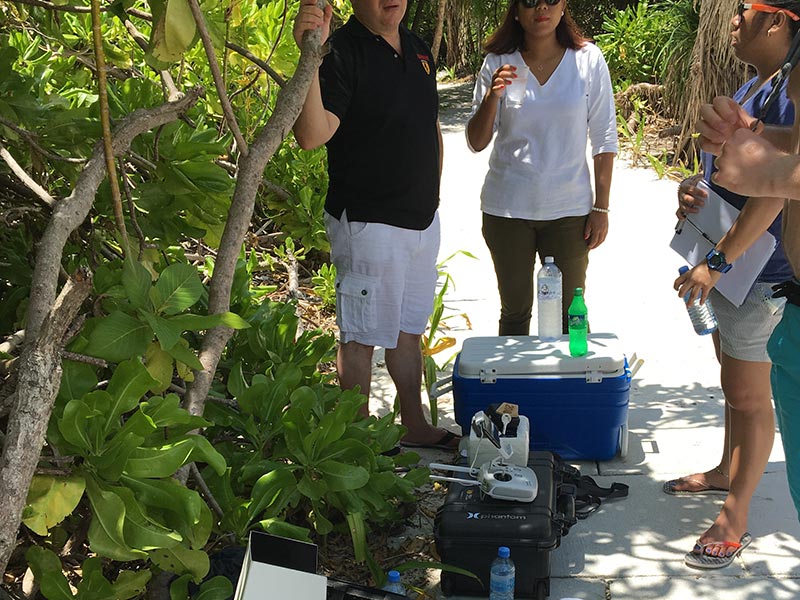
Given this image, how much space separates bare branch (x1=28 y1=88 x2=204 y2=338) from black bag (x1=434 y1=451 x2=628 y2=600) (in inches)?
66.3

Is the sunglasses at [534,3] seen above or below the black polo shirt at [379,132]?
above

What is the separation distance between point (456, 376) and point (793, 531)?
147cm

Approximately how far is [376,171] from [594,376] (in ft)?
4.19

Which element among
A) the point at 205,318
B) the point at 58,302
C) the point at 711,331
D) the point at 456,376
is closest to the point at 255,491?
the point at 205,318

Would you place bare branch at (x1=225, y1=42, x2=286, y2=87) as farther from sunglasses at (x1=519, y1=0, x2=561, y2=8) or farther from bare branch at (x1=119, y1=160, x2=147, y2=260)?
sunglasses at (x1=519, y1=0, x2=561, y2=8)

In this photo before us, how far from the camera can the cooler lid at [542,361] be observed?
14.0ft

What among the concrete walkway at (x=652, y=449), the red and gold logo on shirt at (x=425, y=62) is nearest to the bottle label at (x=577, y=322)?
the concrete walkway at (x=652, y=449)

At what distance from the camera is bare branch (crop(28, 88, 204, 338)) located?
7.12 feet

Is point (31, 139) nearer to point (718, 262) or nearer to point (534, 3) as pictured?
point (718, 262)

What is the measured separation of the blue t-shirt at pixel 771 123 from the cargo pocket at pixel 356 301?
137 centimetres

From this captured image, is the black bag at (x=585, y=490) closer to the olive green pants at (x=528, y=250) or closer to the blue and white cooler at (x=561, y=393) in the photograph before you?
the blue and white cooler at (x=561, y=393)

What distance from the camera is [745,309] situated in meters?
3.46

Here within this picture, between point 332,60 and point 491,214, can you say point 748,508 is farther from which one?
point 332,60

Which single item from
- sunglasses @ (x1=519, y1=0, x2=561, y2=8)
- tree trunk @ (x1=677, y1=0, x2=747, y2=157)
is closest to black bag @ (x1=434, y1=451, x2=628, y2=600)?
sunglasses @ (x1=519, y1=0, x2=561, y2=8)
